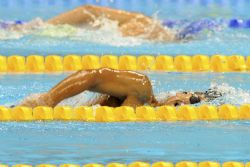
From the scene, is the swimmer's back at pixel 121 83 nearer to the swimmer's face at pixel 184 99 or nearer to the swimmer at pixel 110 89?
the swimmer at pixel 110 89

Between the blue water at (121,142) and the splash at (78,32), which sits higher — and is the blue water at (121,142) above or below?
below

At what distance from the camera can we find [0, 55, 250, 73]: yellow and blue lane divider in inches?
287

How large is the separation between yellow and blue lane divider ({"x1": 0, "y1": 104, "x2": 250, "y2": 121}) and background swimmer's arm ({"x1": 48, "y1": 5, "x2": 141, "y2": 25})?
3.34 metres

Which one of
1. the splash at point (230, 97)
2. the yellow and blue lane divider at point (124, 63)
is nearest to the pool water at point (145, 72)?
the splash at point (230, 97)

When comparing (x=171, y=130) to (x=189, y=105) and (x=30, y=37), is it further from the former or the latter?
(x=30, y=37)

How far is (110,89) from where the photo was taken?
5.46 metres

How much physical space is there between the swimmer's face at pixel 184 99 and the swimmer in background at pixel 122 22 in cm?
296

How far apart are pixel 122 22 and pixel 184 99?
323 centimetres

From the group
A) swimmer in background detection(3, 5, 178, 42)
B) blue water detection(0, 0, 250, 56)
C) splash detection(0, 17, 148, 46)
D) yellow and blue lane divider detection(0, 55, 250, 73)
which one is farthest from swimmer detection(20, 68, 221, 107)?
swimmer in background detection(3, 5, 178, 42)

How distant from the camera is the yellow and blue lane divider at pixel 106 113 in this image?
5.43m

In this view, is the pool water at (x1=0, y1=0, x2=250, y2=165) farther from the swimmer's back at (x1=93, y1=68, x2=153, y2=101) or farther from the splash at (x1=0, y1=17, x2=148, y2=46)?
the swimmer's back at (x1=93, y1=68, x2=153, y2=101)

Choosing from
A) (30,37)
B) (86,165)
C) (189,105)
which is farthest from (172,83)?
(86,165)

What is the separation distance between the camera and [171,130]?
521 cm

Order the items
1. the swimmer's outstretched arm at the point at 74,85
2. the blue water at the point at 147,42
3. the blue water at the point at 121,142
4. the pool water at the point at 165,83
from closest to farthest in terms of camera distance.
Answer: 1. the blue water at the point at 121,142
2. the swimmer's outstretched arm at the point at 74,85
3. the pool water at the point at 165,83
4. the blue water at the point at 147,42
